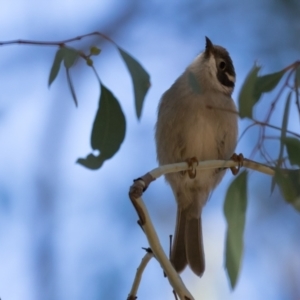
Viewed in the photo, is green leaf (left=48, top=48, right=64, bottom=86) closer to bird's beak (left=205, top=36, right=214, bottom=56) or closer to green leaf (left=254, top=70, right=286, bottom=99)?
green leaf (left=254, top=70, right=286, bottom=99)

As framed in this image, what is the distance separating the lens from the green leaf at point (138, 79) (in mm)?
1411

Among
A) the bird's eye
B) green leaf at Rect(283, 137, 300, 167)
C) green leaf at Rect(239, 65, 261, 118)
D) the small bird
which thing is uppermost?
the bird's eye

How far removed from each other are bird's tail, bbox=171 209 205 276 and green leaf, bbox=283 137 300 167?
61.3 inches

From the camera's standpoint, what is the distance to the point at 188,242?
309 centimetres

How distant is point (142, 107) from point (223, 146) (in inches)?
57.1

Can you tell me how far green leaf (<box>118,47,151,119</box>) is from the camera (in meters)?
1.41

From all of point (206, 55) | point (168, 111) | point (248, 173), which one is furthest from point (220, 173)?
point (248, 173)

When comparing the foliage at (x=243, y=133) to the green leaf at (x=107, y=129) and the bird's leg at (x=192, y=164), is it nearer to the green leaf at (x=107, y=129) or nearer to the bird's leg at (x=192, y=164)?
the green leaf at (x=107, y=129)

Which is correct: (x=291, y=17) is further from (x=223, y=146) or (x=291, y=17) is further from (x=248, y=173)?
(x=248, y=173)

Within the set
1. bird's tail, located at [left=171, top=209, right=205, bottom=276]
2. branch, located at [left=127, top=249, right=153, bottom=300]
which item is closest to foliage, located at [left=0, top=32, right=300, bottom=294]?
branch, located at [left=127, top=249, right=153, bottom=300]

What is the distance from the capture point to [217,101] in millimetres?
2855

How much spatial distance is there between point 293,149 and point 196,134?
1309 millimetres

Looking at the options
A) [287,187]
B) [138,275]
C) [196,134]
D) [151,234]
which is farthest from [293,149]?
[196,134]

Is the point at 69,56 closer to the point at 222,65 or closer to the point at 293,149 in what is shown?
the point at 293,149
